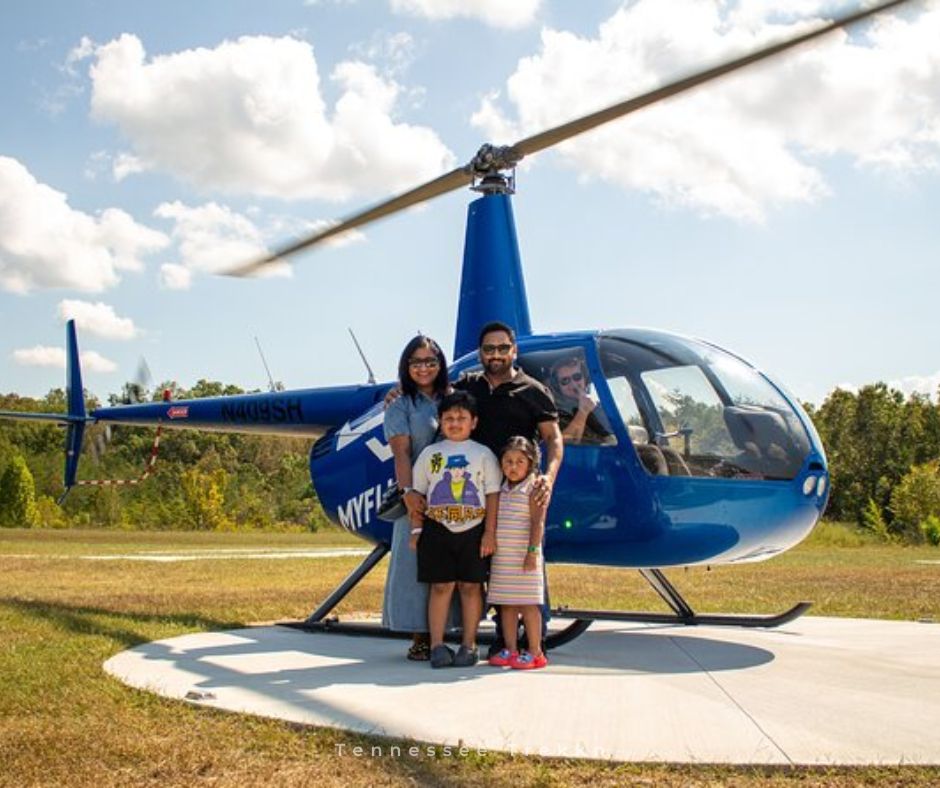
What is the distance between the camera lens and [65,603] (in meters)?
8.49

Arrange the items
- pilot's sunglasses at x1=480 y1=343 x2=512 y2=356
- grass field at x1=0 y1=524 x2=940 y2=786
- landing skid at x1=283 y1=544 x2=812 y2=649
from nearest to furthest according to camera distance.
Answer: grass field at x1=0 y1=524 x2=940 y2=786 < pilot's sunglasses at x1=480 y1=343 x2=512 y2=356 < landing skid at x1=283 y1=544 x2=812 y2=649

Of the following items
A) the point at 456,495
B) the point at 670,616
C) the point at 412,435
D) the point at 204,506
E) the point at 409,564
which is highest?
the point at 412,435

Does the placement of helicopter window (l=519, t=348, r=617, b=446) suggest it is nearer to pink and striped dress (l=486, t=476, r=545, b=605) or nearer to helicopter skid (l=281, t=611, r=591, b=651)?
pink and striped dress (l=486, t=476, r=545, b=605)

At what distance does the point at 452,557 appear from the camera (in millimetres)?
5215

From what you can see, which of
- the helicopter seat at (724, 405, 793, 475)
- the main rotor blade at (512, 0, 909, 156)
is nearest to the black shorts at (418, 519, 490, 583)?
the helicopter seat at (724, 405, 793, 475)

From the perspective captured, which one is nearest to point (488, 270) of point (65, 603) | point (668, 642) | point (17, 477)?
point (668, 642)

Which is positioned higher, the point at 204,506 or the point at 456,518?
the point at 456,518

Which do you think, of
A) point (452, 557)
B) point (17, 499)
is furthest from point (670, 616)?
point (17, 499)

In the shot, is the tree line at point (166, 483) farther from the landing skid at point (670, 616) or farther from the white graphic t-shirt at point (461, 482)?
the white graphic t-shirt at point (461, 482)

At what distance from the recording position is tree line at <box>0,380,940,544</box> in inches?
1553

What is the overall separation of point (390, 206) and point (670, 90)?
267cm

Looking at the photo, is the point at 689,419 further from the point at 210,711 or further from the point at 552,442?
the point at 210,711

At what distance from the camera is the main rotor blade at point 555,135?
4775mm

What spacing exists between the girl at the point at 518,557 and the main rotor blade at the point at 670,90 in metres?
2.16
